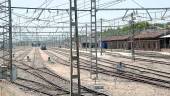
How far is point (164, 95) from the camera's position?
17734mm

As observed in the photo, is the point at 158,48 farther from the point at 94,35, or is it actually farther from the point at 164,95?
the point at 164,95

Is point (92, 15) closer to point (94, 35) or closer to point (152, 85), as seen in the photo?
point (94, 35)

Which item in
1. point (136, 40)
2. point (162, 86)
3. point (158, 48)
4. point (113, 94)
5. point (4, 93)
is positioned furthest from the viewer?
point (136, 40)

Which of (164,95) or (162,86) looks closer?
(164,95)

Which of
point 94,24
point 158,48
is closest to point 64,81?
point 94,24

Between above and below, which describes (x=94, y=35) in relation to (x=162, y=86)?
above

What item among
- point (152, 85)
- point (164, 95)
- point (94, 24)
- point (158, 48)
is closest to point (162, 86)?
point (152, 85)

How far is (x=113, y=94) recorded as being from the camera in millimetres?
18141

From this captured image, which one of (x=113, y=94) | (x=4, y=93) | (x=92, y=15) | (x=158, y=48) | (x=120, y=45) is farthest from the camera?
(x=120, y=45)

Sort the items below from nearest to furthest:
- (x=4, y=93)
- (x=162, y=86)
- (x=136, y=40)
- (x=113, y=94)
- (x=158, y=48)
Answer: (x=4, y=93), (x=113, y=94), (x=162, y=86), (x=158, y=48), (x=136, y=40)

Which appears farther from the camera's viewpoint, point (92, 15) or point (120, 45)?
point (120, 45)

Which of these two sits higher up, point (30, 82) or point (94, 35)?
point (94, 35)

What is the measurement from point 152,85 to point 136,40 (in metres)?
61.2

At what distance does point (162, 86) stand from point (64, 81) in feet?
21.1
